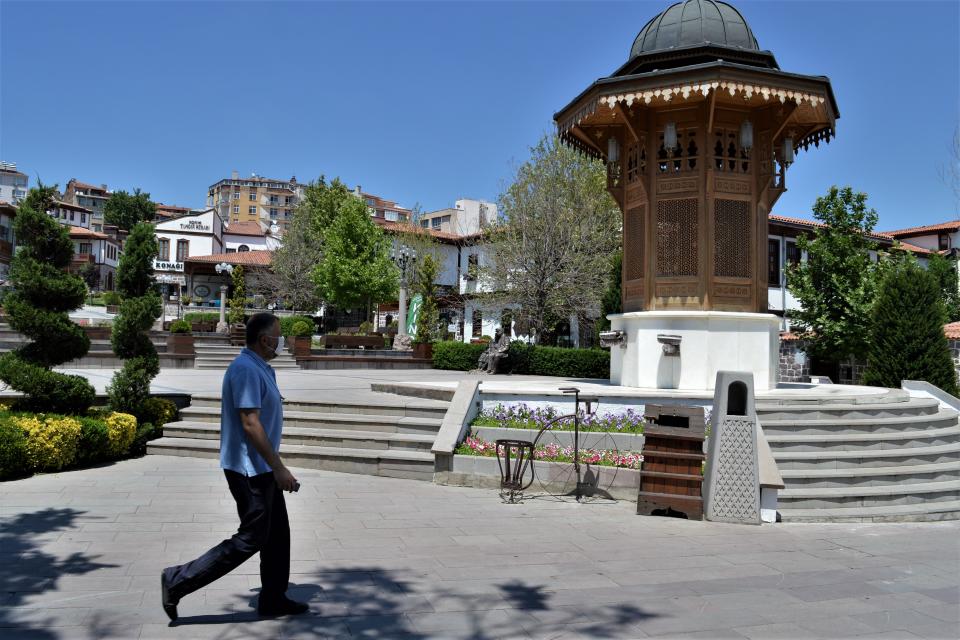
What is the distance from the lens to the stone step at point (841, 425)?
9.62 m

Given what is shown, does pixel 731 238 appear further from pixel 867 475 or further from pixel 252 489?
pixel 252 489

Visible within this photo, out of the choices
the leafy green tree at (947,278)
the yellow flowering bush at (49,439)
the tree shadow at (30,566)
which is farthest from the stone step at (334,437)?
the leafy green tree at (947,278)

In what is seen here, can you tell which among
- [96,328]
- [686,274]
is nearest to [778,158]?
[686,274]

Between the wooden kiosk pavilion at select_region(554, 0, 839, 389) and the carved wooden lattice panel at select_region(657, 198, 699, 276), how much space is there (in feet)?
0.05

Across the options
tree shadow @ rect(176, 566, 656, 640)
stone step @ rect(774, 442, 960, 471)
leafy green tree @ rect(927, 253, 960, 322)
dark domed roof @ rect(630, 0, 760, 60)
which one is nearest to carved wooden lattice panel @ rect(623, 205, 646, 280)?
dark domed roof @ rect(630, 0, 760, 60)

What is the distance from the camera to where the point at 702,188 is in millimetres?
12117

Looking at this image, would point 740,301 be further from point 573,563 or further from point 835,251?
point 835,251

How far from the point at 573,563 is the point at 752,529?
8.02 ft

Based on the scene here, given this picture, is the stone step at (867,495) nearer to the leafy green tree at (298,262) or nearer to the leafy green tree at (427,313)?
the leafy green tree at (427,313)

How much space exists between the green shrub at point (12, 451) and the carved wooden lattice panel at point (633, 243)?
31.1 feet

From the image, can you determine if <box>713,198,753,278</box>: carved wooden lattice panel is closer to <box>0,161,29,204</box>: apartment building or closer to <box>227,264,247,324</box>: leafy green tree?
<box>227,264,247,324</box>: leafy green tree

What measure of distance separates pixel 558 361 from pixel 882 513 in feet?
46.7

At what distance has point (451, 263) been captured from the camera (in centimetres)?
5419

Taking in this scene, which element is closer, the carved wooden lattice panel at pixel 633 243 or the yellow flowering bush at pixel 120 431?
the yellow flowering bush at pixel 120 431
